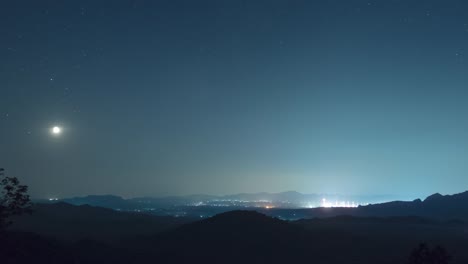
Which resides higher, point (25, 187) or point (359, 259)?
point (25, 187)

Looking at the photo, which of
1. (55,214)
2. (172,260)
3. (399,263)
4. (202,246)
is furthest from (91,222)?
(399,263)

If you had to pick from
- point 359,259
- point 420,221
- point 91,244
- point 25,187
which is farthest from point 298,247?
point 420,221

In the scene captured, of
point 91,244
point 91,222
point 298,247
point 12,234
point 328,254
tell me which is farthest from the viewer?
point 91,222

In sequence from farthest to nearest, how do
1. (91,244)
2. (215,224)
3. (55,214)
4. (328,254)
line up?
(55,214) → (215,224) → (328,254) → (91,244)

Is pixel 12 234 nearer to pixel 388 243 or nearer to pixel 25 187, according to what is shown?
pixel 25 187

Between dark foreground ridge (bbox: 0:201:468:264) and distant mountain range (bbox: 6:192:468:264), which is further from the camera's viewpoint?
distant mountain range (bbox: 6:192:468:264)

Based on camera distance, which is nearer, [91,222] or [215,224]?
[215,224]

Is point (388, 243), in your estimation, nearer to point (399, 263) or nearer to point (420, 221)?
point (399, 263)

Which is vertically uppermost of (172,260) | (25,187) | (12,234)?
(25,187)

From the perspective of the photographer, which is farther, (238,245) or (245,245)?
(245,245)

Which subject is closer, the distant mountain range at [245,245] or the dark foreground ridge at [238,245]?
the dark foreground ridge at [238,245]
